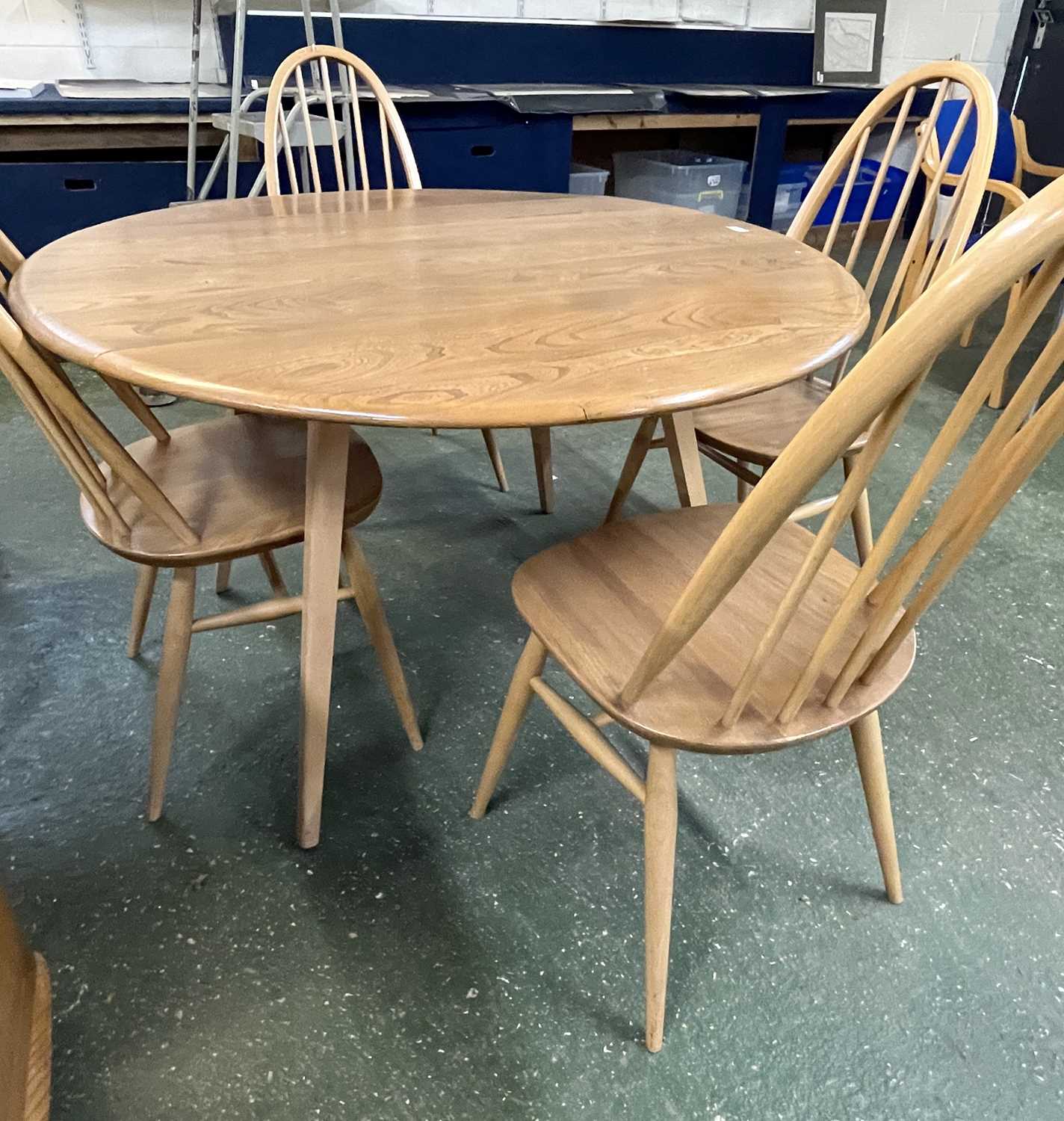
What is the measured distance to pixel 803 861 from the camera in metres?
1.22

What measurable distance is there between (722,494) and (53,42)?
2.69 metres

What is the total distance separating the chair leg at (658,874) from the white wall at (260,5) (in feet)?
10.3

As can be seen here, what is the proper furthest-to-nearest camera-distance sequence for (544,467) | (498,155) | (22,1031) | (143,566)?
(498,155), (544,467), (143,566), (22,1031)

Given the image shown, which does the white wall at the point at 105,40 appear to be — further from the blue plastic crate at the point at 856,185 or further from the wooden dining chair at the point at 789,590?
the wooden dining chair at the point at 789,590

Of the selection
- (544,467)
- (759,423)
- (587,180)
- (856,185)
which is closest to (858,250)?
(759,423)

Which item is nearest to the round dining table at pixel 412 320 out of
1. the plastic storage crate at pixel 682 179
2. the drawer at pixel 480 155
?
the drawer at pixel 480 155

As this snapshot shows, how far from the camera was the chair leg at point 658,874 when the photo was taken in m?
0.91

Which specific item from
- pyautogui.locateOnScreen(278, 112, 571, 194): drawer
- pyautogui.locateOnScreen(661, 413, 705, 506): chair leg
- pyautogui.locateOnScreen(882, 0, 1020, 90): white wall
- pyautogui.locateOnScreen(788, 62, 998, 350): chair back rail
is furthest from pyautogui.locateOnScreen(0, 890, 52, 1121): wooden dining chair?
pyautogui.locateOnScreen(882, 0, 1020, 90): white wall

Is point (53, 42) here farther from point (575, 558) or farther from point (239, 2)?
point (575, 558)

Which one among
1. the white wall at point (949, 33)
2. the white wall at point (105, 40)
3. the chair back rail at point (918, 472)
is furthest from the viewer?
the white wall at point (949, 33)

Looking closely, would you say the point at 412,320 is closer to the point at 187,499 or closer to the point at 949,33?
the point at 187,499

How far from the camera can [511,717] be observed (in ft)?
3.78

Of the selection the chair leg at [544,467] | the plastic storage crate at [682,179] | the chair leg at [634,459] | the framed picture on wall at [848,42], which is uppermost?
the framed picture on wall at [848,42]

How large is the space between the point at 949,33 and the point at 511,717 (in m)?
4.67
